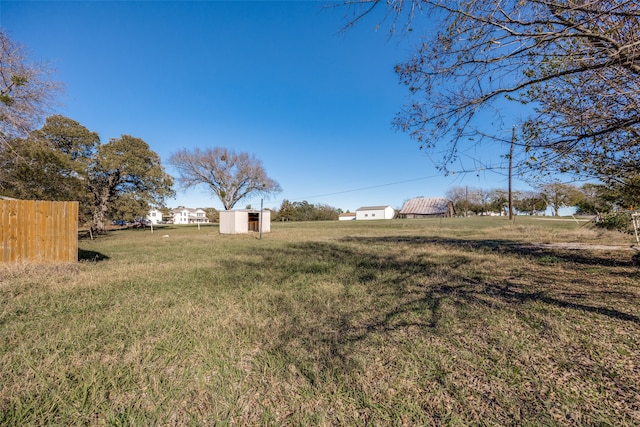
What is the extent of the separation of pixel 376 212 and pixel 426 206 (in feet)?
58.4

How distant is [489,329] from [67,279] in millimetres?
7753

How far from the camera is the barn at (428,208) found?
58.9m

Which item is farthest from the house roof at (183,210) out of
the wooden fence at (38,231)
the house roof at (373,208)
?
the wooden fence at (38,231)

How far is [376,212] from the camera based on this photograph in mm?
77562

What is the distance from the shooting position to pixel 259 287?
500cm

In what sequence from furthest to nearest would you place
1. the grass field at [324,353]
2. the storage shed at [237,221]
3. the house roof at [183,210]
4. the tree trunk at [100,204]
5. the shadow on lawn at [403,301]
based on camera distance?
1. the house roof at [183,210]
2. the tree trunk at [100,204]
3. the storage shed at [237,221]
4. the shadow on lawn at [403,301]
5. the grass field at [324,353]

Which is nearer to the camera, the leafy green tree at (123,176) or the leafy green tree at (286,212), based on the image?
the leafy green tree at (123,176)

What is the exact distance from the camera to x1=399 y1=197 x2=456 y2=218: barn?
2320 inches

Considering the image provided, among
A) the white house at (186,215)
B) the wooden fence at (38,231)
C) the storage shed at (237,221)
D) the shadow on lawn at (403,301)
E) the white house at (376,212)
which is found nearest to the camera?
the shadow on lawn at (403,301)

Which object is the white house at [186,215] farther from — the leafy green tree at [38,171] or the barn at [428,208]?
the leafy green tree at [38,171]

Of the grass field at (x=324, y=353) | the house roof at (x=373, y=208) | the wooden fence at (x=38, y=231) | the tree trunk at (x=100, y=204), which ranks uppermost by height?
the house roof at (x=373, y=208)

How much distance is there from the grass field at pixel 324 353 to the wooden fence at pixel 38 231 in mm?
1914

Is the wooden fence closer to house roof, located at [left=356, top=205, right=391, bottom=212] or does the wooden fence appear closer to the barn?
the barn

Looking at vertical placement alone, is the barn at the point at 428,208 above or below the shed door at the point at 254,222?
above
